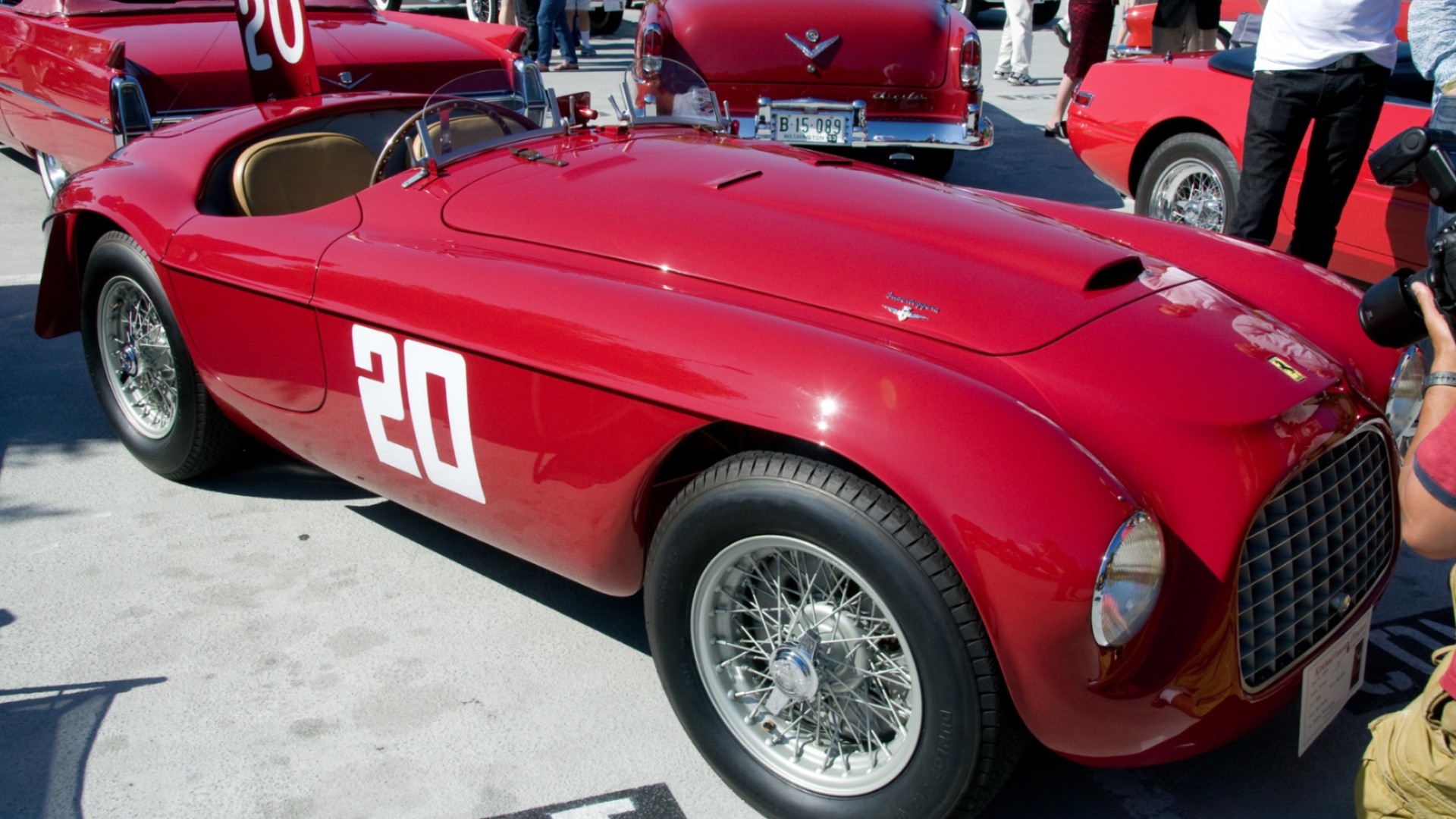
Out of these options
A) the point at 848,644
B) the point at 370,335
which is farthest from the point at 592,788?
the point at 370,335

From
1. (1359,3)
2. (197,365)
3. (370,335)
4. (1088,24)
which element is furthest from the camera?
(1088,24)

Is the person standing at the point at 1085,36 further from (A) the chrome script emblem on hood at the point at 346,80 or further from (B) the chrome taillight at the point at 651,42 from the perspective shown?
(A) the chrome script emblem on hood at the point at 346,80

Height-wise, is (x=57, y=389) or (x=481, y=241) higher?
(x=481, y=241)

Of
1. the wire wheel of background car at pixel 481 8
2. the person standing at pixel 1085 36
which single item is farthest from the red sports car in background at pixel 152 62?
the wire wheel of background car at pixel 481 8

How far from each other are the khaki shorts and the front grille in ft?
0.89

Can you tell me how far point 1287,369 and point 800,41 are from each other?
480 centimetres

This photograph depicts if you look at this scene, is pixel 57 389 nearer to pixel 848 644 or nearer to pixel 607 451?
pixel 607 451

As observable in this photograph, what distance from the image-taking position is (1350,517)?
2.31 meters

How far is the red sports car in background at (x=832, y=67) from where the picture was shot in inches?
263

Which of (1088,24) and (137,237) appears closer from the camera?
(137,237)

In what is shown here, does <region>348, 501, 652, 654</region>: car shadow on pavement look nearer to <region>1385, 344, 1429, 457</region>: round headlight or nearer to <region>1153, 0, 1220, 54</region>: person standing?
<region>1385, 344, 1429, 457</region>: round headlight

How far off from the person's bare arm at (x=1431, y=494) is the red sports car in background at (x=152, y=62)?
3.95 meters

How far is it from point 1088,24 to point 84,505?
772cm

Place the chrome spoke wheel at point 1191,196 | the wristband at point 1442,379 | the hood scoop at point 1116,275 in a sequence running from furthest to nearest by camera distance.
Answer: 1. the chrome spoke wheel at point 1191,196
2. the hood scoop at point 1116,275
3. the wristband at point 1442,379
